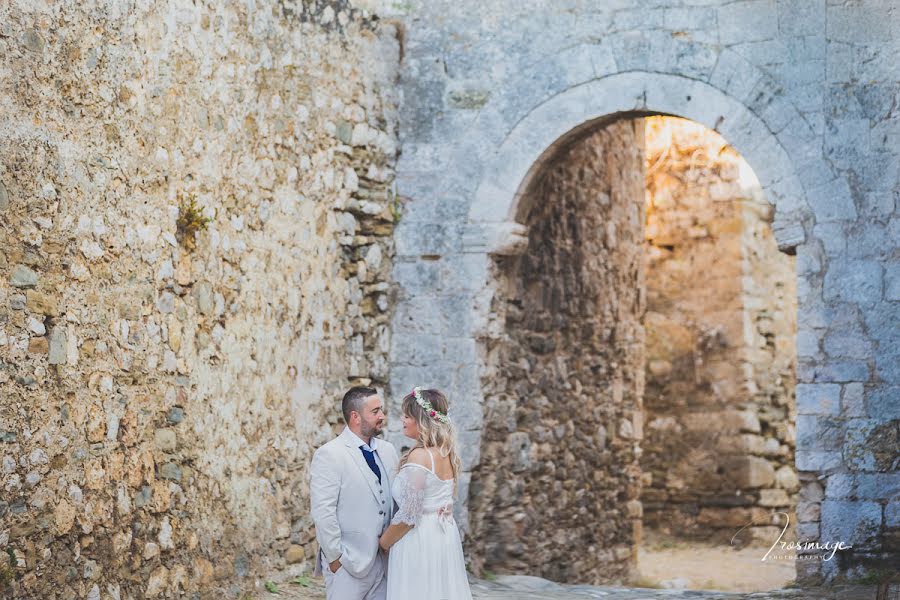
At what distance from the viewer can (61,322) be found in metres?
4.88

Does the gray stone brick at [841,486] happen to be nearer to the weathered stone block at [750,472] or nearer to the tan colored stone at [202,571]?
the tan colored stone at [202,571]

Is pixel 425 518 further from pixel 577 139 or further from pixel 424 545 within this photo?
pixel 577 139

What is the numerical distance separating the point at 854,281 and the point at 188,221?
3514mm

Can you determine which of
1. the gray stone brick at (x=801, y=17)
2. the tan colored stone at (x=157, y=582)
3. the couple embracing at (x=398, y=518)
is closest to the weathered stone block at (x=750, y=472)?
the gray stone brick at (x=801, y=17)

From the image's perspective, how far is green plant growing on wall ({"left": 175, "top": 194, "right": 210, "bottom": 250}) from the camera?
5.73 metres

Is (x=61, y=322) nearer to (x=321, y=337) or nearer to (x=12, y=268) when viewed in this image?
(x=12, y=268)

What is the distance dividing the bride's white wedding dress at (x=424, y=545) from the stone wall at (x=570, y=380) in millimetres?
2954

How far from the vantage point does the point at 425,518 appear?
4.55 metres

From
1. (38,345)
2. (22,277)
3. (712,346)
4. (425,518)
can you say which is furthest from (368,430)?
(712,346)

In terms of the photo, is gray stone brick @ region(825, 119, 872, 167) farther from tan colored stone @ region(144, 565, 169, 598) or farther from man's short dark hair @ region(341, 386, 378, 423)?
tan colored stone @ region(144, 565, 169, 598)

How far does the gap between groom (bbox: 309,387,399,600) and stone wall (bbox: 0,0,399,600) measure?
40.5 inches

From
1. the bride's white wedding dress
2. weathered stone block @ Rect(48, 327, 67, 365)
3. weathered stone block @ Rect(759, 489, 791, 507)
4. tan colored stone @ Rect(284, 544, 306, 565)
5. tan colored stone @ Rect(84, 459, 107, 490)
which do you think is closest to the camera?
the bride's white wedding dress

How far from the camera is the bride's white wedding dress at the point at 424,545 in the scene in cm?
448

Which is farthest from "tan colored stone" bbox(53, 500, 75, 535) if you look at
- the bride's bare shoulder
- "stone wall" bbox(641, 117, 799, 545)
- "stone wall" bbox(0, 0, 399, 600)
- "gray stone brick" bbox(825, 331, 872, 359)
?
"stone wall" bbox(641, 117, 799, 545)
